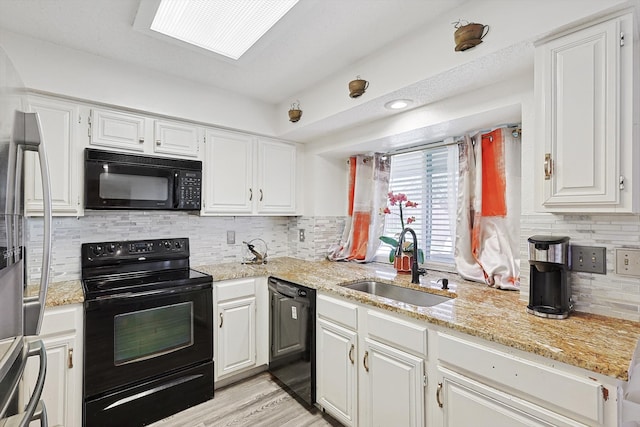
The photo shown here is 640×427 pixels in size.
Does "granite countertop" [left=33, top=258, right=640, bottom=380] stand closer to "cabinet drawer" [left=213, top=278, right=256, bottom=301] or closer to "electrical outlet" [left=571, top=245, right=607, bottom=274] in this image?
"cabinet drawer" [left=213, top=278, right=256, bottom=301]

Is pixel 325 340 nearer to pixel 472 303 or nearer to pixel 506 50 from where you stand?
pixel 472 303

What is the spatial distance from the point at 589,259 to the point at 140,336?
251 cm

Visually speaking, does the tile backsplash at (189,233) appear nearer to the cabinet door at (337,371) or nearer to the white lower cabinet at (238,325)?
the white lower cabinet at (238,325)

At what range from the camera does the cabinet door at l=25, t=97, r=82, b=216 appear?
1899mm

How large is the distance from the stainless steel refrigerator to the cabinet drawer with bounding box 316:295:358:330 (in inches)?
53.8

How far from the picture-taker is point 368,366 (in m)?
1.78

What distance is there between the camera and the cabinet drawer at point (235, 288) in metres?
2.37

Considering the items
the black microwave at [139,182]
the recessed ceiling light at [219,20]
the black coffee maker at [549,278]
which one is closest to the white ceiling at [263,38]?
the recessed ceiling light at [219,20]

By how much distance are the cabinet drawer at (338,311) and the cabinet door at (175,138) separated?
154 cm

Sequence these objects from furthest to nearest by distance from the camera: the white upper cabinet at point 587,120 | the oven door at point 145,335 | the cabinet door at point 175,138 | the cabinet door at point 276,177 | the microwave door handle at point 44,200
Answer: the cabinet door at point 276,177, the cabinet door at point 175,138, the oven door at point 145,335, the white upper cabinet at point 587,120, the microwave door handle at point 44,200

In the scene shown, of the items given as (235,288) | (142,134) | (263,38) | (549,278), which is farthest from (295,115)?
(549,278)

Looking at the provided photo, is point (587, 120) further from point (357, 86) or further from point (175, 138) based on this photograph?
point (175, 138)

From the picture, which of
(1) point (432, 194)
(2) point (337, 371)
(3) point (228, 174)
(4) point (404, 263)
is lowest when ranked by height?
(2) point (337, 371)

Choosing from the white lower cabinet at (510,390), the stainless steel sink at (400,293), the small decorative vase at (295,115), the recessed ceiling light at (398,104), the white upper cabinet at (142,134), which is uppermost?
the small decorative vase at (295,115)
